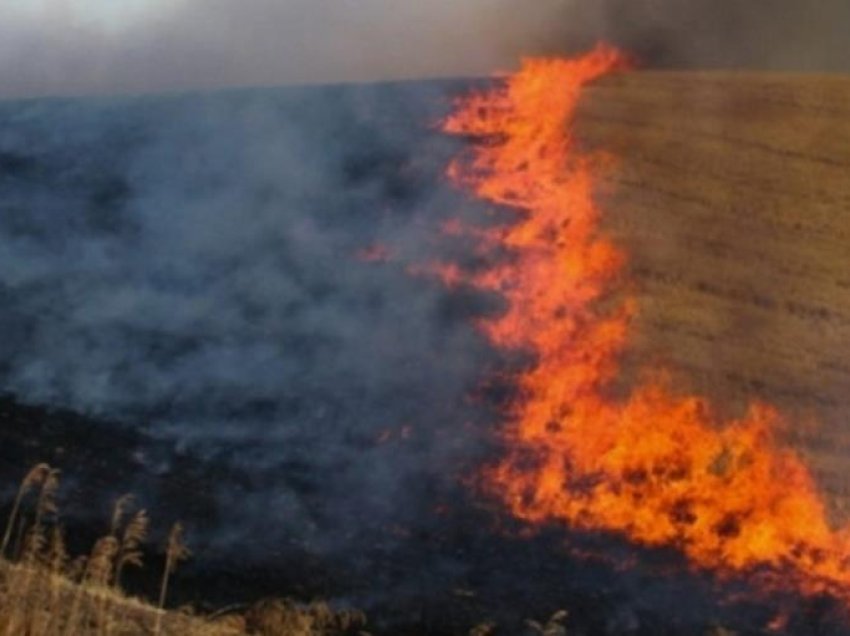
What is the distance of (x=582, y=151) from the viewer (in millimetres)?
8812

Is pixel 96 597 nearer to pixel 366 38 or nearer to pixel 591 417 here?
pixel 591 417

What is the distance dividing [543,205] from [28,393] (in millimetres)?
3895

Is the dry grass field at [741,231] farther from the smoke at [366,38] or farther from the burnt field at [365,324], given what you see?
the smoke at [366,38]

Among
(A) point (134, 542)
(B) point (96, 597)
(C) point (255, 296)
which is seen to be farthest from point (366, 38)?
(B) point (96, 597)

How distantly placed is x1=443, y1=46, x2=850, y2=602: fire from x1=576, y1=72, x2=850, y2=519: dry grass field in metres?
0.18

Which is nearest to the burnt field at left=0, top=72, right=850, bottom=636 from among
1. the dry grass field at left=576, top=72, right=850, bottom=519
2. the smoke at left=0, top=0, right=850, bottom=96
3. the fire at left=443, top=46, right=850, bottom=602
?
the dry grass field at left=576, top=72, right=850, bottom=519

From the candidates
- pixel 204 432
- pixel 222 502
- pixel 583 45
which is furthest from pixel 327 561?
pixel 583 45

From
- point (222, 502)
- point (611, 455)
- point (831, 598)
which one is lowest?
point (831, 598)

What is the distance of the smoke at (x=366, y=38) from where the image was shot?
7.60 metres

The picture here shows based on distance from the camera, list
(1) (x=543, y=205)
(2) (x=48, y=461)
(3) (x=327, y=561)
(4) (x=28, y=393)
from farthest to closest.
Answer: (1) (x=543, y=205)
(4) (x=28, y=393)
(2) (x=48, y=461)
(3) (x=327, y=561)

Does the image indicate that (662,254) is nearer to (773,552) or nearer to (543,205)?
(543,205)

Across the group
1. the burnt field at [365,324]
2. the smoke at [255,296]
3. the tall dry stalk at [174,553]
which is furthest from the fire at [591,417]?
the tall dry stalk at [174,553]

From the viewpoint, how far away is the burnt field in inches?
239

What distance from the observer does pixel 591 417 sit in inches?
284
